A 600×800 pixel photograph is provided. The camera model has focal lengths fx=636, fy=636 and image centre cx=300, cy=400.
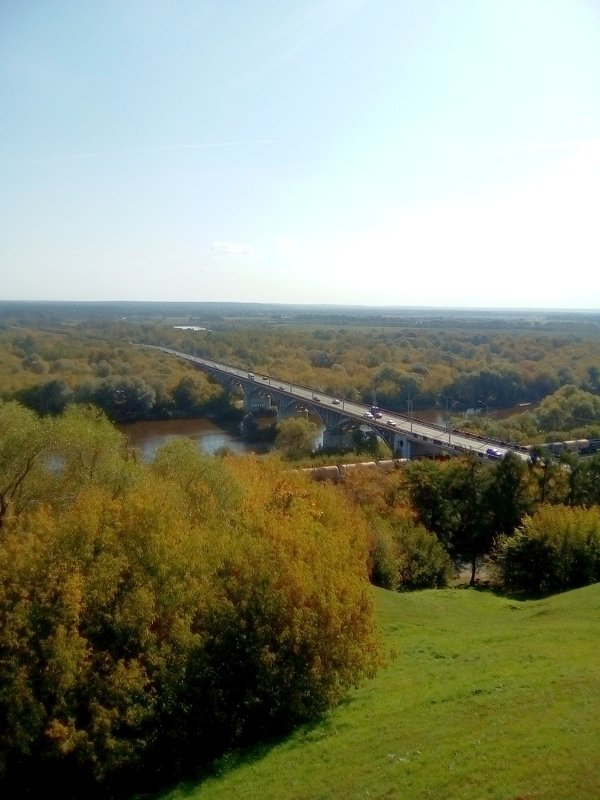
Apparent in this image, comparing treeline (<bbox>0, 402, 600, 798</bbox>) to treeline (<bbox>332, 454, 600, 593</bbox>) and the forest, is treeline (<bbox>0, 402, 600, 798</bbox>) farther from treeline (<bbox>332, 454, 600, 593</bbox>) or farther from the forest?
treeline (<bbox>332, 454, 600, 593</bbox>)

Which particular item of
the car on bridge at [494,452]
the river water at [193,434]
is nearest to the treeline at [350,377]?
the river water at [193,434]

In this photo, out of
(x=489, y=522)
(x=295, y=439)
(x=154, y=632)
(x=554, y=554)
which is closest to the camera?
(x=154, y=632)

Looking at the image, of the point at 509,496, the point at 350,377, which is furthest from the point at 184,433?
the point at 509,496

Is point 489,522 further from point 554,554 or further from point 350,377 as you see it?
point 350,377

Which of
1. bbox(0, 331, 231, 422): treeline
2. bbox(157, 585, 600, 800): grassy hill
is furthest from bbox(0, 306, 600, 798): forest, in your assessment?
bbox(0, 331, 231, 422): treeline

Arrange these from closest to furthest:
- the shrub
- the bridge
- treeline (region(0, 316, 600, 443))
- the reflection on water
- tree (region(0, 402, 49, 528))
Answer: tree (region(0, 402, 49, 528)) → the shrub → the bridge → the reflection on water → treeline (region(0, 316, 600, 443))

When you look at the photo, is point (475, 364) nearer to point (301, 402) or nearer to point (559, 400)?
point (559, 400)
